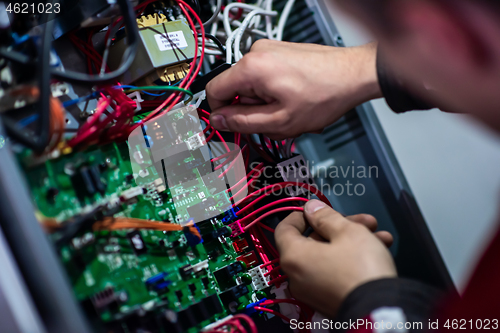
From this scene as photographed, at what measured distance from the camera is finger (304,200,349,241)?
687 millimetres

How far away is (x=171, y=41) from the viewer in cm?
91

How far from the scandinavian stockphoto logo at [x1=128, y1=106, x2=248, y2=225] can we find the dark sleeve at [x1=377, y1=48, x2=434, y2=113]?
0.42 metres

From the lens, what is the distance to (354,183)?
1329mm

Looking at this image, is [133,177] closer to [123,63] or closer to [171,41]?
[123,63]

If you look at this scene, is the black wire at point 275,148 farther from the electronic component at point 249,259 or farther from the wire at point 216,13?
the wire at point 216,13

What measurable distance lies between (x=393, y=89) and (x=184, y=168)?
548mm

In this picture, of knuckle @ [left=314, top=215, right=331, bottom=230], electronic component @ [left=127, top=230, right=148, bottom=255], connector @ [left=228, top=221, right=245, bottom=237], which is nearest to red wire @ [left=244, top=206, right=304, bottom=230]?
connector @ [left=228, top=221, right=245, bottom=237]

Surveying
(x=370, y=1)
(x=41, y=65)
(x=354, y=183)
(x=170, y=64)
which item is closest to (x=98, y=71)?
(x=170, y=64)

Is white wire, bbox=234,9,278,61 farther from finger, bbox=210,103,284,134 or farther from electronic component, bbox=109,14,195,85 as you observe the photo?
finger, bbox=210,103,284,134

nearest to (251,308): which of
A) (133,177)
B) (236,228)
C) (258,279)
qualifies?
(258,279)

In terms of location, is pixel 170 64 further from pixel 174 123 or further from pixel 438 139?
pixel 438 139

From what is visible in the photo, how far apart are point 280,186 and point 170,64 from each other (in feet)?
1.47

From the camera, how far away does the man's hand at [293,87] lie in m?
0.75

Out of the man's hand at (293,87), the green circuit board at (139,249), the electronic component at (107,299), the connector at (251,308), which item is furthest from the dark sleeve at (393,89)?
the electronic component at (107,299)
